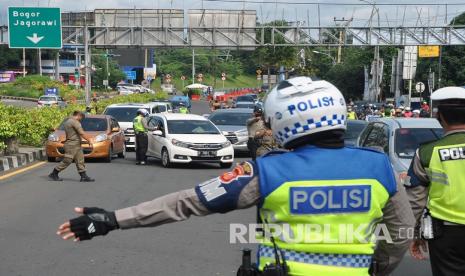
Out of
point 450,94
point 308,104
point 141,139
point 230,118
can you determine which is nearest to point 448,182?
point 450,94

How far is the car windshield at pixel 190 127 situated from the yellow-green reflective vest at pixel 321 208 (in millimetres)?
16888

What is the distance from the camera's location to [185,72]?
13912cm

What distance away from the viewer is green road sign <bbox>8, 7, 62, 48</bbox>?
32.7 meters

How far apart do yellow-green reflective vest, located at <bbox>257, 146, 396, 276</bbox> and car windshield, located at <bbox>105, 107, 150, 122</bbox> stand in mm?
23015

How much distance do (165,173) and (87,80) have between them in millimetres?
21672

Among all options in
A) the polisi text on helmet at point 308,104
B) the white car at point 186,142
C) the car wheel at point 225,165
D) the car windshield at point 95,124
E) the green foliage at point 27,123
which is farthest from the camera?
the car windshield at point 95,124

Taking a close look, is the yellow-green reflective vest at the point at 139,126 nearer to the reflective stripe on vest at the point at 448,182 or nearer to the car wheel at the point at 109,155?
the car wheel at the point at 109,155

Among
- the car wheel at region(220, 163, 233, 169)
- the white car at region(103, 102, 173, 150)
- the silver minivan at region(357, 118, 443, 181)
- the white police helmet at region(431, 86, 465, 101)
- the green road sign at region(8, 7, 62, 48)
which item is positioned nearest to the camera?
the white police helmet at region(431, 86, 465, 101)

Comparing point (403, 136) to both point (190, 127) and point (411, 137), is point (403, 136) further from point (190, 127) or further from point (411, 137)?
point (190, 127)

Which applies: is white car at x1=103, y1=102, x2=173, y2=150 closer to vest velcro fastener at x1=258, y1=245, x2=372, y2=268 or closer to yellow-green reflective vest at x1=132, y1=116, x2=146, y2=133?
yellow-green reflective vest at x1=132, y1=116, x2=146, y2=133

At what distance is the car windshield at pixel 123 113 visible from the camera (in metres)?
25.6

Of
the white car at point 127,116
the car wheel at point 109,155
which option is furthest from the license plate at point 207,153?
the white car at point 127,116

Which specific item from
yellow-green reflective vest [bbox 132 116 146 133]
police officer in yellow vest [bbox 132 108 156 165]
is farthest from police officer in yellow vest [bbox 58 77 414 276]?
yellow-green reflective vest [bbox 132 116 146 133]

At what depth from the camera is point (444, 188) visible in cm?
431
